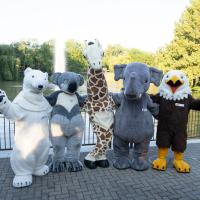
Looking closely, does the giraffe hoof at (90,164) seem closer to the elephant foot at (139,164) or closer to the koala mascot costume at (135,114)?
the koala mascot costume at (135,114)

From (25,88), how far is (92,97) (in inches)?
Result: 47.2

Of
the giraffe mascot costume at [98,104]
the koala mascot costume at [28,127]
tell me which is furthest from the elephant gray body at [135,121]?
the koala mascot costume at [28,127]

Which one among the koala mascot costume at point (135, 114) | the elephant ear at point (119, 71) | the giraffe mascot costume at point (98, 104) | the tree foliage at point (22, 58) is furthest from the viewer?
the tree foliage at point (22, 58)

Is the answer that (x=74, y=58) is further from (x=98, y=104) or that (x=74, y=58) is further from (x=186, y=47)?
(x=98, y=104)

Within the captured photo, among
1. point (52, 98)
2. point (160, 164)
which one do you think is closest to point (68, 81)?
point (52, 98)

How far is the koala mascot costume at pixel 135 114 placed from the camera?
4672 mm

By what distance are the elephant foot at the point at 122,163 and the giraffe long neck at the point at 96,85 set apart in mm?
1280

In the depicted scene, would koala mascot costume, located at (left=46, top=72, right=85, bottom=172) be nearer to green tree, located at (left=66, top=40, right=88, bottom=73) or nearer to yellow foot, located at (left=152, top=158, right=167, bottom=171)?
yellow foot, located at (left=152, top=158, right=167, bottom=171)

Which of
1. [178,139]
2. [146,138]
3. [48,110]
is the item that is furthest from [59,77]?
[178,139]

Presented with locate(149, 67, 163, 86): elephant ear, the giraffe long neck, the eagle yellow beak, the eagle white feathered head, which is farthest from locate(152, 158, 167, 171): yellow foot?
the giraffe long neck

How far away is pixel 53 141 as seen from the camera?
476cm

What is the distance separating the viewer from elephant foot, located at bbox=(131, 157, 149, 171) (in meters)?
5.08

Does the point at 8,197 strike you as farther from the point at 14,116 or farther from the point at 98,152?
the point at 98,152

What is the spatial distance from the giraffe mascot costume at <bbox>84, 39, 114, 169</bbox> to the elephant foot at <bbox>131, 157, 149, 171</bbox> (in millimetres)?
519
